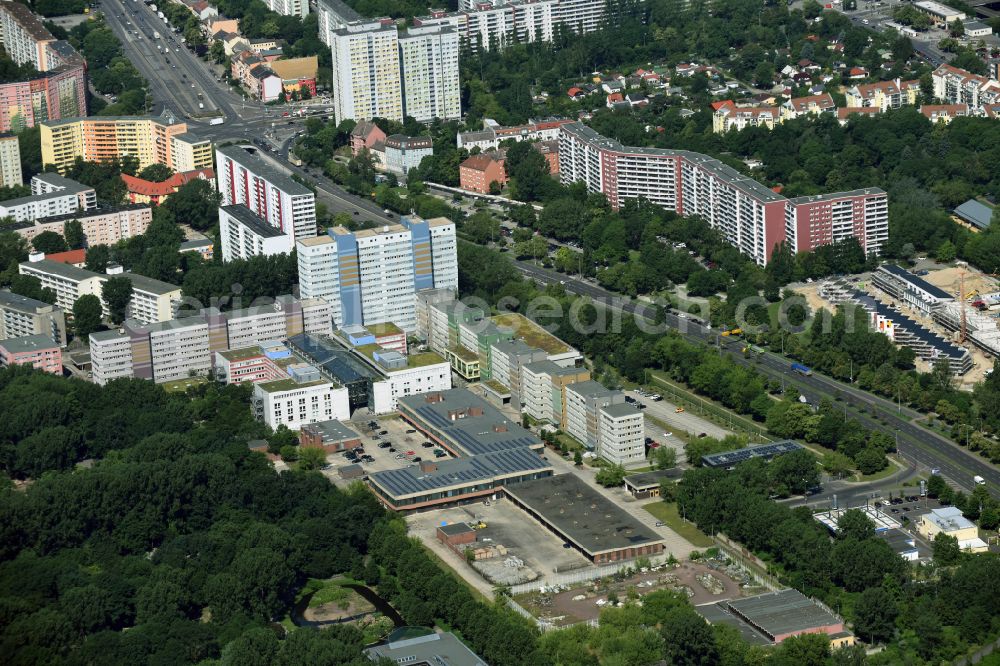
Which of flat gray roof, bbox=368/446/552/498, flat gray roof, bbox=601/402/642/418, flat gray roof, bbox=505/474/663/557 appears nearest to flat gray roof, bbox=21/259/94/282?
flat gray roof, bbox=368/446/552/498

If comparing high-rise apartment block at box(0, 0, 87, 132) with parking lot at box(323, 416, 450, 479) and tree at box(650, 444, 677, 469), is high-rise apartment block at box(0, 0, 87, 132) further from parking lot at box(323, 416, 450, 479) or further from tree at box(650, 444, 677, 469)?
tree at box(650, 444, 677, 469)

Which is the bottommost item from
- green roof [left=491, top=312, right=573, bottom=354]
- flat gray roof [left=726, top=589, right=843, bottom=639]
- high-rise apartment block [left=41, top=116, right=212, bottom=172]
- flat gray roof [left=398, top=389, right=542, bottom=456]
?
flat gray roof [left=398, top=389, right=542, bottom=456]

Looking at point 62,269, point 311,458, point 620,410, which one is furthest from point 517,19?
point 311,458

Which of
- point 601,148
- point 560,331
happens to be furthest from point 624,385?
point 601,148

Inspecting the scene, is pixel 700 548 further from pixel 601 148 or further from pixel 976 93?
pixel 976 93

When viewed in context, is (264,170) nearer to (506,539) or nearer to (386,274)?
(386,274)

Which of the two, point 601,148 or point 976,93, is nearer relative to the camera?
point 601,148
